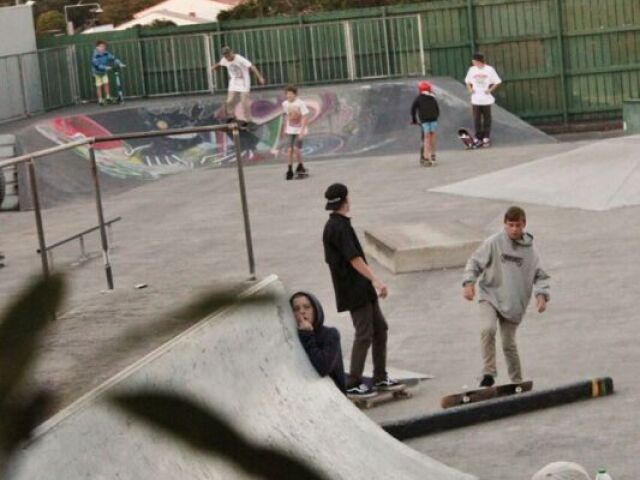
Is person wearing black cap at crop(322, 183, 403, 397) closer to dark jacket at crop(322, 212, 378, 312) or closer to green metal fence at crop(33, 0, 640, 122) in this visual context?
dark jacket at crop(322, 212, 378, 312)

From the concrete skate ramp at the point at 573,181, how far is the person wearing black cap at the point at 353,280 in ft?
26.2

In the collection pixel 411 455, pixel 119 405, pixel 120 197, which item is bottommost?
pixel 411 455

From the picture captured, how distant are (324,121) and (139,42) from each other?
519cm

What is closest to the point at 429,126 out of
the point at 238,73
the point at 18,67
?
the point at 238,73

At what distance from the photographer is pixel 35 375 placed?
773 millimetres

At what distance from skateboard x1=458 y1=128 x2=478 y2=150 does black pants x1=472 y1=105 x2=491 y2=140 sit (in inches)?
6.6

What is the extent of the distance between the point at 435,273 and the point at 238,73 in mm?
12217

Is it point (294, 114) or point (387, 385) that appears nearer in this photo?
point (387, 385)

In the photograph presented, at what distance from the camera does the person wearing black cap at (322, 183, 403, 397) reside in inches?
416

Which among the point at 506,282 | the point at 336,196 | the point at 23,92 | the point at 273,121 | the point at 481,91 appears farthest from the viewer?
the point at 273,121

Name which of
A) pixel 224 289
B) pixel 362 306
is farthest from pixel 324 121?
pixel 224 289

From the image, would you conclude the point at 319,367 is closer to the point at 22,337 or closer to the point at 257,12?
the point at 22,337

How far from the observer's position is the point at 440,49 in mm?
31828

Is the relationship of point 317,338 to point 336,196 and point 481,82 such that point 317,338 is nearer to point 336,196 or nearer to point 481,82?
point 336,196
